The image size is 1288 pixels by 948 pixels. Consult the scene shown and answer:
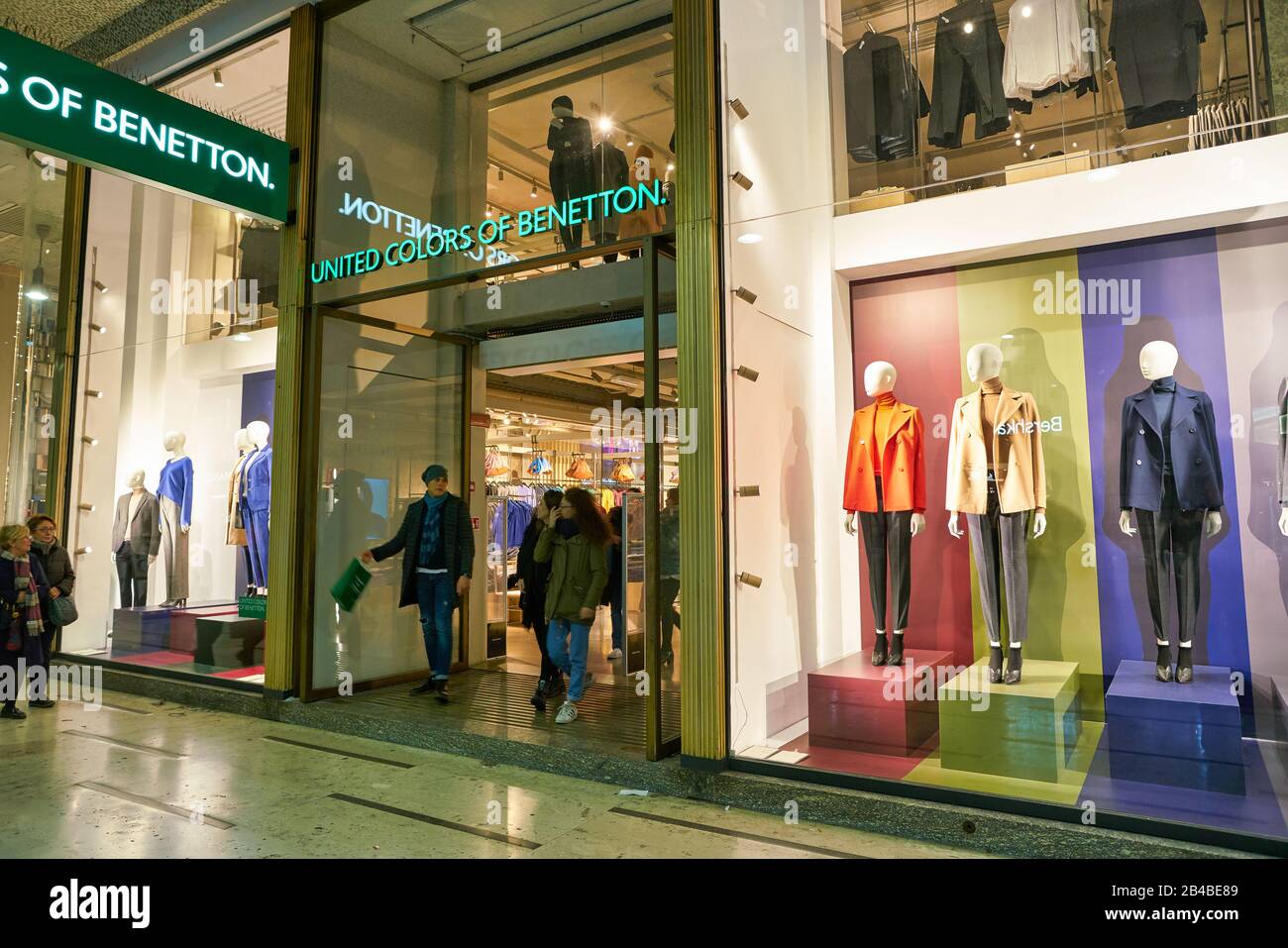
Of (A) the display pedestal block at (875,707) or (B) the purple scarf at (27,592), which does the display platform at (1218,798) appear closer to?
(A) the display pedestal block at (875,707)

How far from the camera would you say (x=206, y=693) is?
19.6 ft

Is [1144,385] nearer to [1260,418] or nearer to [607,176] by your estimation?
[1260,418]

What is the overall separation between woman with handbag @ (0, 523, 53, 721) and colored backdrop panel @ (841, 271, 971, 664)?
5.48 m

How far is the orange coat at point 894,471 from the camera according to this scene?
14.4 feet

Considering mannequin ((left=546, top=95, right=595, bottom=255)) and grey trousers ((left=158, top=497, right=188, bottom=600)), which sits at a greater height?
mannequin ((left=546, top=95, right=595, bottom=255))

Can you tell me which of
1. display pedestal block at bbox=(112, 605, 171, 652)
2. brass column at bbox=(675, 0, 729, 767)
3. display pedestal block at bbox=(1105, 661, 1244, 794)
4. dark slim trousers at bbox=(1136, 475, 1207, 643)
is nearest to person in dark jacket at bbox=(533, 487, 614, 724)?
brass column at bbox=(675, 0, 729, 767)

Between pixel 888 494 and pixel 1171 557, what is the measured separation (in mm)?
1305

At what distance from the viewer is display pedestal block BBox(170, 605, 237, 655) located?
650cm

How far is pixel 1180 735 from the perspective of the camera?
3355 mm

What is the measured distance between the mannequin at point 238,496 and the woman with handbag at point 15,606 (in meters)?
1.31

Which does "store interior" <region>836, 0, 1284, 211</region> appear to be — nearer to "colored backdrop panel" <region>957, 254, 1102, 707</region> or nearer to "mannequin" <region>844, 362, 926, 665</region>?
"colored backdrop panel" <region>957, 254, 1102, 707</region>

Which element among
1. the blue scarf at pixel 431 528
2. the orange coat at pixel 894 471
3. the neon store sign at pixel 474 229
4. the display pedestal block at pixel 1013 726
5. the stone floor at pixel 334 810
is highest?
the neon store sign at pixel 474 229

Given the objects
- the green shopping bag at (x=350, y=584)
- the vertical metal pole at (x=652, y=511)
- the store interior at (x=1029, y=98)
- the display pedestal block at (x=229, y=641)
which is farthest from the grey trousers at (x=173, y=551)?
the store interior at (x=1029, y=98)

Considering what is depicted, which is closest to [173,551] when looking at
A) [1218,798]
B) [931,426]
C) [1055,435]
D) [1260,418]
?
[931,426]
